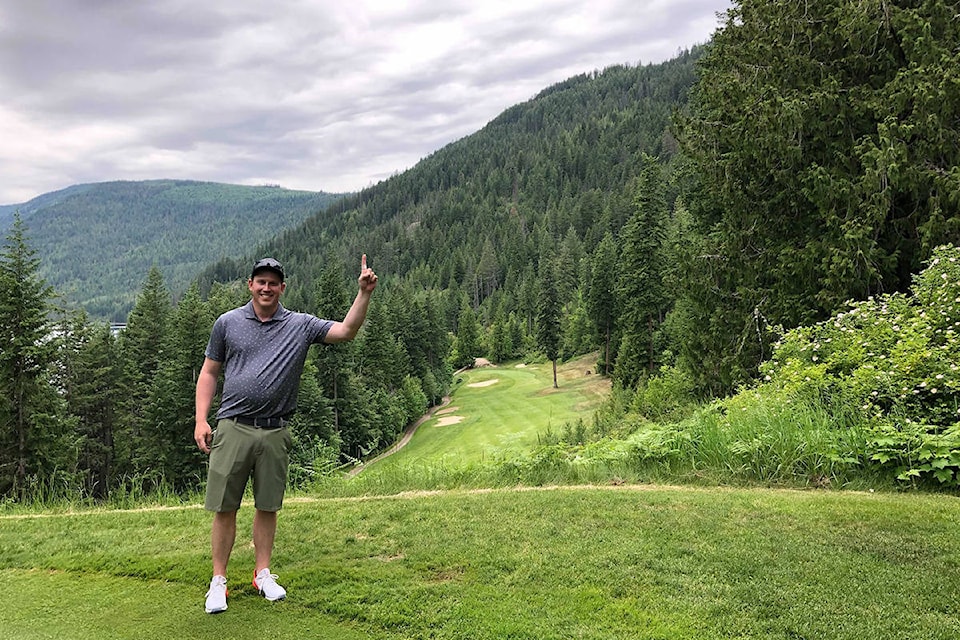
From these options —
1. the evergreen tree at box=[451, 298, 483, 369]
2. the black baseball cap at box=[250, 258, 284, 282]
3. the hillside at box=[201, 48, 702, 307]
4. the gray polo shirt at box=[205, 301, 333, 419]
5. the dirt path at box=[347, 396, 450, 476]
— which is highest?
the hillside at box=[201, 48, 702, 307]

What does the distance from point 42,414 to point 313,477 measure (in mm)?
19857

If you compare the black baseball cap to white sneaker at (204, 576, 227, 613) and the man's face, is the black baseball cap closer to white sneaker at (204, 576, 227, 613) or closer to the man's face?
the man's face

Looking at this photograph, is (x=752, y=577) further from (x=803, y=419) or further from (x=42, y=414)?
(x=42, y=414)

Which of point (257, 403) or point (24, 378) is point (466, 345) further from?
point (257, 403)

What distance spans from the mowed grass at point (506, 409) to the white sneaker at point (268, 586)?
86.7ft

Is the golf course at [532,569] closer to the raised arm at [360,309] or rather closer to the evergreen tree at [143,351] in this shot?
the raised arm at [360,309]

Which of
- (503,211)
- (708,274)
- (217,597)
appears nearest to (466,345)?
(708,274)

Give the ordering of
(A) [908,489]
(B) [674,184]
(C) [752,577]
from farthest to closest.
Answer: (B) [674,184] < (A) [908,489] < (C) [752,577]

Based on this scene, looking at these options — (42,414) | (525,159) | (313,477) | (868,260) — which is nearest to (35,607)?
(313,477)

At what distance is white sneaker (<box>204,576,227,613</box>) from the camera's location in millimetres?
3798

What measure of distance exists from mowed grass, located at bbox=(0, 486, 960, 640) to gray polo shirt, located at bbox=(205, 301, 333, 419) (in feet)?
4.47

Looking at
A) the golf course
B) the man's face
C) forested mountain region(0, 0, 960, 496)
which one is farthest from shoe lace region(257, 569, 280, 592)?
forested mountain region(0, 0, 960, 496)

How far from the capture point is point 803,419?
21.7 feet

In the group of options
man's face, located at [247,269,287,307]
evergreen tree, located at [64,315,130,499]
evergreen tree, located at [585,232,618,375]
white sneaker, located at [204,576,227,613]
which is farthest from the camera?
evergreen tree, located at [585,232,618,375]
